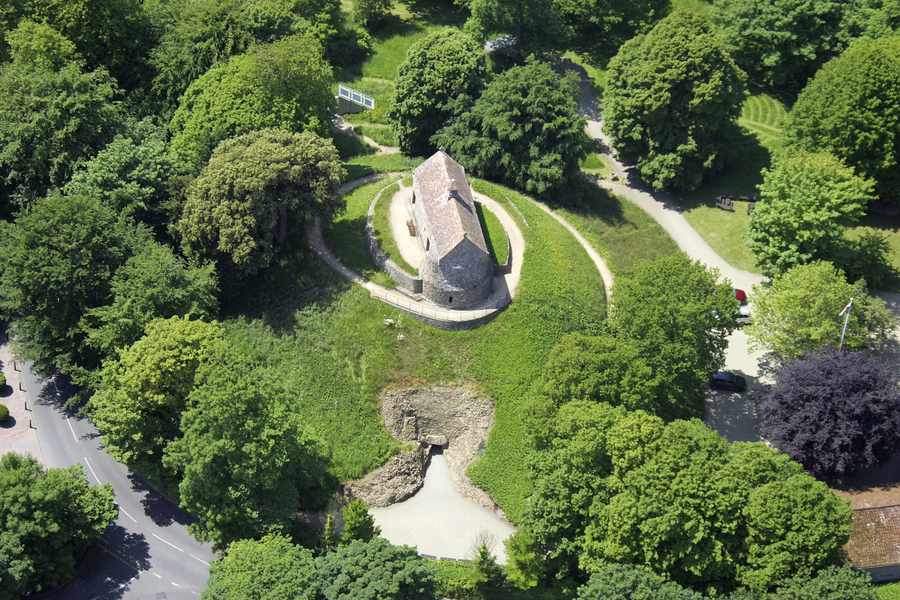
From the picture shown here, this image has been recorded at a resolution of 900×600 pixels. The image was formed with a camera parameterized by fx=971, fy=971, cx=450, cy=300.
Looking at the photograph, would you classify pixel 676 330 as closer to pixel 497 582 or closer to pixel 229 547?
pixel 497 582

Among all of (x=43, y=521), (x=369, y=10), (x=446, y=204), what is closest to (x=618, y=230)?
(x=446, y=204)

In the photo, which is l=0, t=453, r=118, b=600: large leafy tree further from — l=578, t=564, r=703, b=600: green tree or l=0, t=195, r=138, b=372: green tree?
l=578, t=564, r=703, b=600: green tree

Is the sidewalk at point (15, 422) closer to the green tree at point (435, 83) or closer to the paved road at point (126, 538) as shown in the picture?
the paved road at point (126, 538)

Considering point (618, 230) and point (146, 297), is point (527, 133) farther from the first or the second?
point (146, 297)

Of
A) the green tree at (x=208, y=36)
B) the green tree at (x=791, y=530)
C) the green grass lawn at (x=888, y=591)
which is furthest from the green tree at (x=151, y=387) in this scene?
the green grass lawn at (x=888, y=591)

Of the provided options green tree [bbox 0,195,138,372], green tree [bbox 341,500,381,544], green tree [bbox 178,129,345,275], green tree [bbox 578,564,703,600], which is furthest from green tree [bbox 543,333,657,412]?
green tree [bbox 0,195,138,372]

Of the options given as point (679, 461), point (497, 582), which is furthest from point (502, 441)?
point (679, 461)
